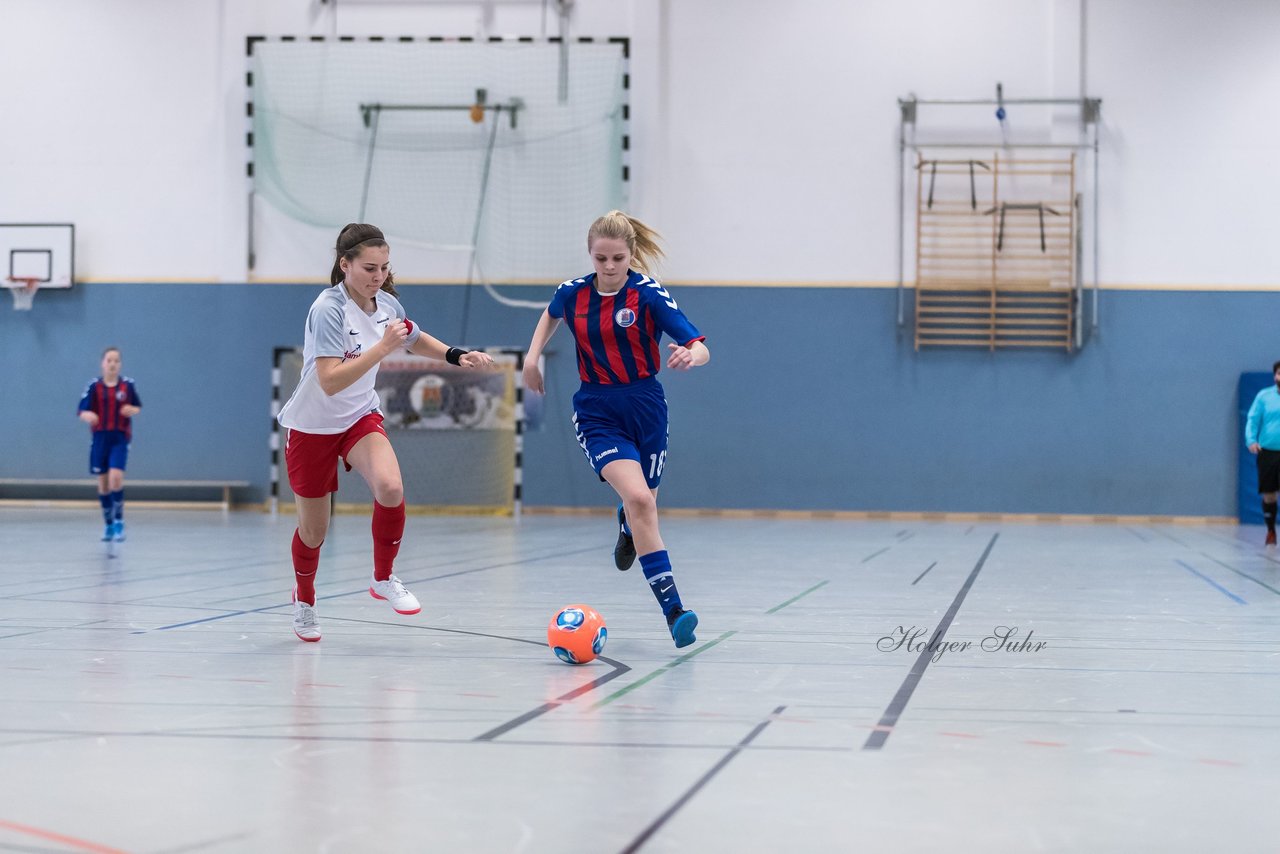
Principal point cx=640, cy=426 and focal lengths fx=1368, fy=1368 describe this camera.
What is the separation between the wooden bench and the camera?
1814cm

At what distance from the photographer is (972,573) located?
9195 millimetres

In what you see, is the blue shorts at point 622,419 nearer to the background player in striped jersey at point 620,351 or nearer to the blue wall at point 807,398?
the background player in striped jersey at point 620,351

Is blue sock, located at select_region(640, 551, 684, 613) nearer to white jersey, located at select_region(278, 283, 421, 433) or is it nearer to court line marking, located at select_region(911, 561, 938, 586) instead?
white jersey, located at select_region(278, 283, 421, 433)

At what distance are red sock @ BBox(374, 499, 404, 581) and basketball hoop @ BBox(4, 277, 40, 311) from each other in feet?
48.1

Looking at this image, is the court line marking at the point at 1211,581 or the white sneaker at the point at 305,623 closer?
the white sneaker at the point at 305,623

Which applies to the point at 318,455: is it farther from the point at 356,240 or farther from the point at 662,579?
the point at 662,579

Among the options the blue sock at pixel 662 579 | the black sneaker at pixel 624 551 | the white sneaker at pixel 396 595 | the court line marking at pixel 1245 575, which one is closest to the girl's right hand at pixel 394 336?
the white sneaker at pixel 396 595

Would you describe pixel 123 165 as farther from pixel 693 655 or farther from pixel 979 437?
pixel 693 655

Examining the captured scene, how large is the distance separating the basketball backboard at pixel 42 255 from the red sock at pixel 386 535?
47.4ft

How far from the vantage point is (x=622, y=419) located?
18.1 ft


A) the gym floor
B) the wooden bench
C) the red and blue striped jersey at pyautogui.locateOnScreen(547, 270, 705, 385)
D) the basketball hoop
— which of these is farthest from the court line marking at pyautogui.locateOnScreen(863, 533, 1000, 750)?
the basketball hoop

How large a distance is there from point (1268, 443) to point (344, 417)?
10.4 meters

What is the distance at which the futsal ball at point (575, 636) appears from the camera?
192 inches

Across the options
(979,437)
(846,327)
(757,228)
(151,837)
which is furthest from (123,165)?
(151,837)
